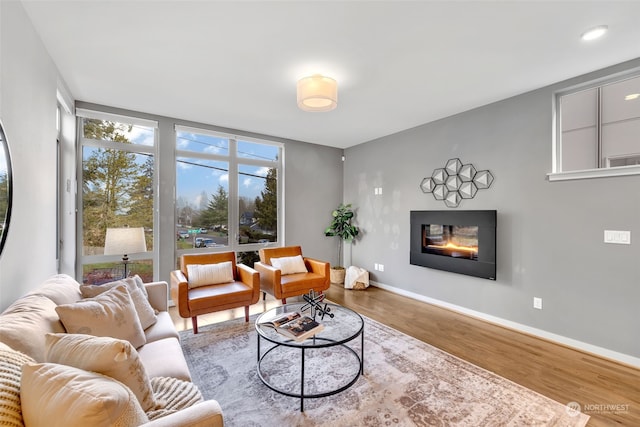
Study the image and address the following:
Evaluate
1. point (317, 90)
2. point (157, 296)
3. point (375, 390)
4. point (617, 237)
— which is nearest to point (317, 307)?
point (375, 390)

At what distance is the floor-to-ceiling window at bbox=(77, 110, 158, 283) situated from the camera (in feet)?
11.7

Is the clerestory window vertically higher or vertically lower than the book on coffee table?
higher

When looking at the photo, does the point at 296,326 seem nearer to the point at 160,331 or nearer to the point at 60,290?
the point at 160,331

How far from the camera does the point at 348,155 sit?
577 cm

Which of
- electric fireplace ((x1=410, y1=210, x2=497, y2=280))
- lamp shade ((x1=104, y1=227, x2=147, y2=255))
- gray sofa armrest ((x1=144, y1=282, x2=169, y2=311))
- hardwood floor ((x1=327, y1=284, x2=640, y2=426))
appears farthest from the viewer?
electric fireplace ((x1=410, y1=210, x2=497, y2=280))

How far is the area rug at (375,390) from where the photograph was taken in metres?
1.85

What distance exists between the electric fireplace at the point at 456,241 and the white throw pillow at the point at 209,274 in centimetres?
272

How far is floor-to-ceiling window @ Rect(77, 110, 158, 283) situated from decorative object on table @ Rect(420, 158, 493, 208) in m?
3.95

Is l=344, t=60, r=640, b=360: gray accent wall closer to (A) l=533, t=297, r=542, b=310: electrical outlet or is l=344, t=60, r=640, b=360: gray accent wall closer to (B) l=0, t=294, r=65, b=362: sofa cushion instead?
(A) l=533, t=297, r=542, b=310: electrical outlet

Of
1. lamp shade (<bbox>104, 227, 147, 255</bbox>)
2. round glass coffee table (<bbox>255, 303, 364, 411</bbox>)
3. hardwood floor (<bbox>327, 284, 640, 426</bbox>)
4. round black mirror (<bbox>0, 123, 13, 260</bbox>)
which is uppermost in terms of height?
round black mirror (<bbox>0, 123, 13, 260</bbox>)

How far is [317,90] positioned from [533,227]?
2801 mm

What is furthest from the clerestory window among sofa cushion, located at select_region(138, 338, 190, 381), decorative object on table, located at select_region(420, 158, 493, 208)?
sofa cushion, located at select_region(138, 338, 190, 381)

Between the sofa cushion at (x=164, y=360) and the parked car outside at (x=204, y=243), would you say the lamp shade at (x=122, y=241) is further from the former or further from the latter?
the parked car outside at (x=204, y=243)

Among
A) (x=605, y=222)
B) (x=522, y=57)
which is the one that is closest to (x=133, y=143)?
(x=522, y=57)
